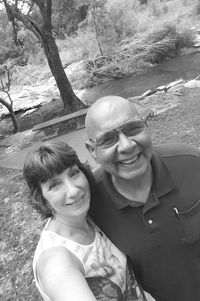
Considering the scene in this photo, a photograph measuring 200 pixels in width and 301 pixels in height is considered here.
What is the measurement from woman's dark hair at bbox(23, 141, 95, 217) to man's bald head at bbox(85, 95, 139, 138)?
19cm

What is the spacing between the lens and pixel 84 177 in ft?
5.72

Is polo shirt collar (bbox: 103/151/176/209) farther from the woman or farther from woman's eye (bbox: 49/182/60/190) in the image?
woman's eye (bbox: 49/182/60/190)

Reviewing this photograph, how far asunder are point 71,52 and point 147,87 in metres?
10.9

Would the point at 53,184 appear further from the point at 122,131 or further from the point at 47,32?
the point at 47,32

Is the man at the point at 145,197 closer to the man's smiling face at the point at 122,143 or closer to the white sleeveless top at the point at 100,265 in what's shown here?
the man's smiling face at the point at 122,143

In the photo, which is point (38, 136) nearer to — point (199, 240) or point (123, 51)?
point (199, 240)

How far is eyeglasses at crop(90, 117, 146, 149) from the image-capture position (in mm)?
1671

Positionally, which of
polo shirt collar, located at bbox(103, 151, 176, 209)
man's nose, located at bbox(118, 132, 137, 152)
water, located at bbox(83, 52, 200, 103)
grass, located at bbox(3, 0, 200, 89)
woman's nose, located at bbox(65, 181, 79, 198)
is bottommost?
water, located at bbox(83, 52, 200, 103)

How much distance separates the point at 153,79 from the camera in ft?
48.0

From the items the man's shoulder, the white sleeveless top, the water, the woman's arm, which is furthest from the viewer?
the water

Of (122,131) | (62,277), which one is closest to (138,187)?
(122,131)

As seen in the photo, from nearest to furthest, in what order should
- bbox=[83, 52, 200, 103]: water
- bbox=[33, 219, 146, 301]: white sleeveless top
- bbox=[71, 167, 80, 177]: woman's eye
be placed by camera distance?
1. bbox=[33, 219, 146, 301]: white sleeveless top
2. bbox=[71, 167, 80, 177]: woman's eye
3. bbox=[83, 52, 200, 103]: water

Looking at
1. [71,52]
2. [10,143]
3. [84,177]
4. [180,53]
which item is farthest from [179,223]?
[71,52]

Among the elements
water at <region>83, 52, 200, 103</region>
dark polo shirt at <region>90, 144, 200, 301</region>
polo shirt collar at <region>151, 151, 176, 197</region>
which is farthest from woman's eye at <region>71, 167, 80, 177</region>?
water at <region>83, 52, 200, 103</region>
